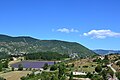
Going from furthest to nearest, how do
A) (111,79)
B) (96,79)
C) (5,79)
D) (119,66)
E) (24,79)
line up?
(119,66) < (5,79) < (24,79) < (96,79) < (111,79)

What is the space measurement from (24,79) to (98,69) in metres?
36.7

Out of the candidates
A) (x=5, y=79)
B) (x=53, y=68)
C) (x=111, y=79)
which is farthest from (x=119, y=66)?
(x=111, y=79)

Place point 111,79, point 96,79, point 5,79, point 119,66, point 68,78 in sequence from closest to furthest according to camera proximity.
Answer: point 111,79
point 96,79
point 68,78
point 5,79
point 119,66

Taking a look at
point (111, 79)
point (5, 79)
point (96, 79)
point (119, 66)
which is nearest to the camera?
point (111, 79)

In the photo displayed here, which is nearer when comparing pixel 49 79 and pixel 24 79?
pixel 49 79

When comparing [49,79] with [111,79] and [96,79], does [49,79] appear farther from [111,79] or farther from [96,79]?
[111,79]

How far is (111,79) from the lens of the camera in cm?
2969

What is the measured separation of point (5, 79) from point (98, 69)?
143 ft

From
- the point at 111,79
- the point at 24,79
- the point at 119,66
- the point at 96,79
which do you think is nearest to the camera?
the point at 111,79

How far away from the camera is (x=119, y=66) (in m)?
160

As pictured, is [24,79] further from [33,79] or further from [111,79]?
[111,79]

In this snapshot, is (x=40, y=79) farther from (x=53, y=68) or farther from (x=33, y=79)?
(x=53, y=68)

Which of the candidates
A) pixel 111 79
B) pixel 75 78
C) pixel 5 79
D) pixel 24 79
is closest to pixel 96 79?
pixel 75 78

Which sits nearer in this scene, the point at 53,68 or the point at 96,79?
the point at 96,79
